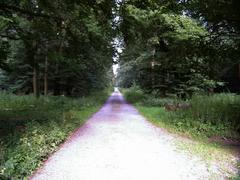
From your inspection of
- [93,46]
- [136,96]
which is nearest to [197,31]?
[93,46]

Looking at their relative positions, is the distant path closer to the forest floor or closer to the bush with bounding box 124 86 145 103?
the forest floor

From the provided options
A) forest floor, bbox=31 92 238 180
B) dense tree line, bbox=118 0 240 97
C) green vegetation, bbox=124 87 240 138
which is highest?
dense tree line, bbox=118 0 240 97

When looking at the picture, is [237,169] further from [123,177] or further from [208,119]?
[208,119]

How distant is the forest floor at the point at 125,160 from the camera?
24.0ft

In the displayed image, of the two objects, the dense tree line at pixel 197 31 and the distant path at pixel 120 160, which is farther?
the dense tree line at pixel 197 31

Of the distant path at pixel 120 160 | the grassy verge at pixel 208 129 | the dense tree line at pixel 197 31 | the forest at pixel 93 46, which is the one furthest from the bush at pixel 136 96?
the distant path at pixel 120 160

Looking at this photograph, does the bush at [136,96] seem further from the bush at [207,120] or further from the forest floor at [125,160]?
the forest floor at [125,160]

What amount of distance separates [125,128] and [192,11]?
516 cm

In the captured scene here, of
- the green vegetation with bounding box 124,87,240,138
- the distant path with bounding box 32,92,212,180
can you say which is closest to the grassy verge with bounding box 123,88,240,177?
the green vegetation with bounding box 124,87,240,138

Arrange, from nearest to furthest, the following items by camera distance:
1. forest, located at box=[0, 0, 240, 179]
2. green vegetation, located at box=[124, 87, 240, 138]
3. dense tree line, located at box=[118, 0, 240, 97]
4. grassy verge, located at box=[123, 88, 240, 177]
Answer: grassy verge, located at box=[123, 88, 240, 177]
forest, located at box=[0, 0, 240, 179]
dense tree line, located at box=[118, 0, 240, 97]
green vegetation, located at box=[124, 87, 240, 138]

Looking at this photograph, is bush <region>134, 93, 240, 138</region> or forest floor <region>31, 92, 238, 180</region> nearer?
forest floor <region>31, 92, 238, 180</region>

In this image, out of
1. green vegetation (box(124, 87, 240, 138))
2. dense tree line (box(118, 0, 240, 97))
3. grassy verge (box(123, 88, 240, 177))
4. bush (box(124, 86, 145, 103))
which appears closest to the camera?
grassy verge (box(123, 88, 240, 177))

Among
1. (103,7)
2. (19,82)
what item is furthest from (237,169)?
(19,82)

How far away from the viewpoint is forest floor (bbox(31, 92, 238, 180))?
7312 millimetres
